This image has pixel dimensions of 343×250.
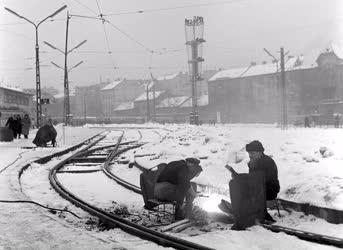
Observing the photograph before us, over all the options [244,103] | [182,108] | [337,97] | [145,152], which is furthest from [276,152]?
[182,108]

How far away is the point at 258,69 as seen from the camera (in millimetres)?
90750

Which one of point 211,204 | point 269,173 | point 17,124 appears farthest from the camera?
point 17,124

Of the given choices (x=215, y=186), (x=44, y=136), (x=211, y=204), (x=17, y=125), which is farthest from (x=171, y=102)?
(x=211, y=204)

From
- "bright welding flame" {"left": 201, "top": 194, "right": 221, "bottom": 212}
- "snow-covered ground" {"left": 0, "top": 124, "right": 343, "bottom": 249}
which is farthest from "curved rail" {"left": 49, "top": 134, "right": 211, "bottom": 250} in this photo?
"bright welding flame" {"left": 201, "top": 194, "right": 221, "bottom": 212}

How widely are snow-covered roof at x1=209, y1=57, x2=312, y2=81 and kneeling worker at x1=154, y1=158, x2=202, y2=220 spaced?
74880 millimetres

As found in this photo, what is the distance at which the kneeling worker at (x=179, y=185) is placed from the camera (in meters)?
7.75

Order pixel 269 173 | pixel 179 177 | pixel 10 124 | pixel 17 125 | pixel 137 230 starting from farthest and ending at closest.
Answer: pixel 17 125
pixel 10 124
pixel 269 173
pixel 179 177
pixel 137 230

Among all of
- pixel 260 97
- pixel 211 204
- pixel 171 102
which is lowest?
pixel 211 204

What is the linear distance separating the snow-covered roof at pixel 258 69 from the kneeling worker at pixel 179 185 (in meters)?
74.9

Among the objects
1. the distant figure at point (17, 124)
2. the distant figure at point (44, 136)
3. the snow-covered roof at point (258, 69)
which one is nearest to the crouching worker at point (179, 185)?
the distant figure at point (44, 136)

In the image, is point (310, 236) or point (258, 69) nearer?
point (310, 236)

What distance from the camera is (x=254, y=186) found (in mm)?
7500

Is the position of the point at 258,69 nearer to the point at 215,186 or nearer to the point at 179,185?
the point at 215,186

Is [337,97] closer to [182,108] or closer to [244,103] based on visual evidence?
[244,103]
